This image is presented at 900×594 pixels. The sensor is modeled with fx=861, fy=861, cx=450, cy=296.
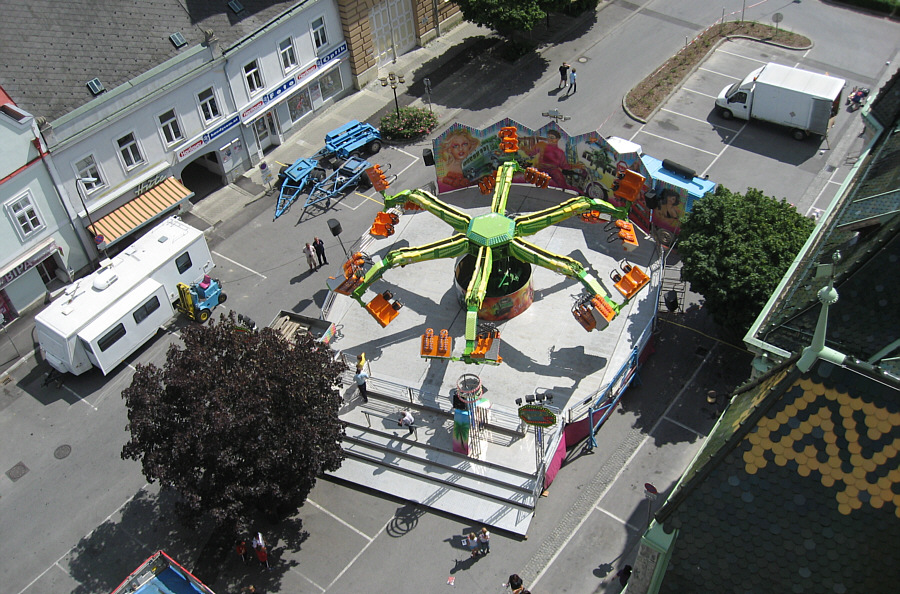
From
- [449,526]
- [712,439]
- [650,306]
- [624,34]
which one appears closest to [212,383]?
[449,526]

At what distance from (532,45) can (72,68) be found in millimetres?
31378

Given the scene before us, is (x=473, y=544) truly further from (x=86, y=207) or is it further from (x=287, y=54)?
(x=287, y=54)

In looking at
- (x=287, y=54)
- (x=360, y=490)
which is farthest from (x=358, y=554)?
(x=287, y=54)

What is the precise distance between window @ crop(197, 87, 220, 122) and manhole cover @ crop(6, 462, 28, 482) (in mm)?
21720

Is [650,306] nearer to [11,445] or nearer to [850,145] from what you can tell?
[850,145]

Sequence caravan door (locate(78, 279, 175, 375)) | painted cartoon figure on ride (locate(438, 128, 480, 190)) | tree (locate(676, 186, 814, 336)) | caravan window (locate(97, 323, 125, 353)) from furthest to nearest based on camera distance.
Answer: painted cartoon figure on ride (locate(438, 128, 480, 190)) < caravan window (locate(97, 323, 125, 353)) < caravan door (locate(78, 279, 175, 375)) < tree (locate(676, 186, 814, 336))

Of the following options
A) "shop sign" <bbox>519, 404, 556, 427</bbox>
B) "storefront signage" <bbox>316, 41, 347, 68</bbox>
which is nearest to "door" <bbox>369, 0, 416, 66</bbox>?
"storefront signage" <bbox>316, 41, 347, 68</bbox>

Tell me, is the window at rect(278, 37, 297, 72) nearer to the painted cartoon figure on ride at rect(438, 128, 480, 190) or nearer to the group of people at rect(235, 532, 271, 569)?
the painted cartoon figure on ride at rect(438, 128, 480, 190)

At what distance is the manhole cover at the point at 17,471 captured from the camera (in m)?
39.0

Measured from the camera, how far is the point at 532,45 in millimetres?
61938

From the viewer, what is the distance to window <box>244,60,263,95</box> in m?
51.7

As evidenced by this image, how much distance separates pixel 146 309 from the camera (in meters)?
43.2

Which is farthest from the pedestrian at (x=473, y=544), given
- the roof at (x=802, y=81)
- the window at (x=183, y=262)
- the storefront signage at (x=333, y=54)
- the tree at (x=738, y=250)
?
the roof at (x=802, y=81)

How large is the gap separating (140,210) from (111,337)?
→ 9.21m
